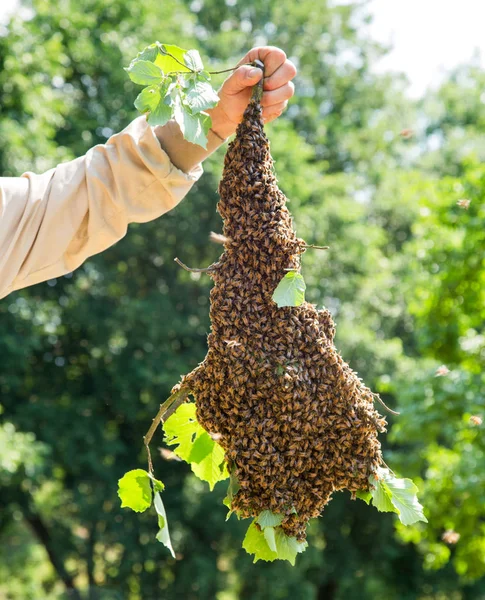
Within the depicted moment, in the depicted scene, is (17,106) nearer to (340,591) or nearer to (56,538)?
(56,538)

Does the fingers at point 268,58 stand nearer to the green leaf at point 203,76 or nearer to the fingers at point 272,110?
the fingers at point 272,110

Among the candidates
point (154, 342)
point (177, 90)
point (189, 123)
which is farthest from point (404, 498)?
point (154, 342)

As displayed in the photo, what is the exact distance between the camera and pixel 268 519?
8.39 feet

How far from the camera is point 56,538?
2134cm

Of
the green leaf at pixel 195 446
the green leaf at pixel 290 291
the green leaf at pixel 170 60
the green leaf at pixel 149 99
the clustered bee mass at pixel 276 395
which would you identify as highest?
the green leaf at pixel 170 60

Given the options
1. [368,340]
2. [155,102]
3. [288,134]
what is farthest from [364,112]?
[155,102]

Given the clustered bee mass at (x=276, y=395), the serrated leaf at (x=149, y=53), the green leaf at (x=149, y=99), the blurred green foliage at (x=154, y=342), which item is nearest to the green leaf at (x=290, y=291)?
the clustered bee mass at (x=276, y=395)

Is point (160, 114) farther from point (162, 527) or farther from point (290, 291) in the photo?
point (162, 527)

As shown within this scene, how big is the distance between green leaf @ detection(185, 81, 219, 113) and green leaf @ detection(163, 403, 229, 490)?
1.03 metres

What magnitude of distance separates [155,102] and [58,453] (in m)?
15.9

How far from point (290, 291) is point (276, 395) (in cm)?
35

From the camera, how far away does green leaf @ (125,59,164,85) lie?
8.49ft

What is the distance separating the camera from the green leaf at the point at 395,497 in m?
2.64

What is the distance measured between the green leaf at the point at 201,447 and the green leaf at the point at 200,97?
1139 millimetres
